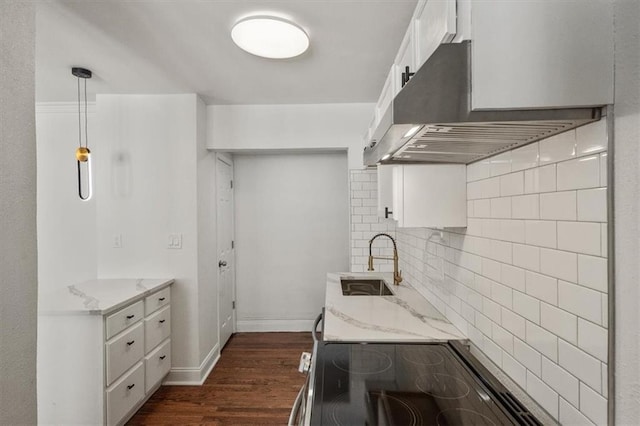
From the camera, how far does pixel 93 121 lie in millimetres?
3002

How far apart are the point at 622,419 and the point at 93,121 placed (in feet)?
12.5

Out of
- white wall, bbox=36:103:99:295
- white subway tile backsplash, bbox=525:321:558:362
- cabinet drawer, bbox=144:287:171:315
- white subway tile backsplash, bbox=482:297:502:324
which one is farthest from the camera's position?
→ white wall, bbox=36:103:99:295

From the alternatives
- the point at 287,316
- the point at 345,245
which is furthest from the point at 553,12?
the point at 287,316

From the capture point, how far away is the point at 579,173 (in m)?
0.82

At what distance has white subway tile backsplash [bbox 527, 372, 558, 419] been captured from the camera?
0.91 m

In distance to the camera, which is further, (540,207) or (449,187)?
(449,187)

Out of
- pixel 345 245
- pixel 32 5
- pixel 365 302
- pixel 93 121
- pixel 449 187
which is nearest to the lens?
pixel 32 5

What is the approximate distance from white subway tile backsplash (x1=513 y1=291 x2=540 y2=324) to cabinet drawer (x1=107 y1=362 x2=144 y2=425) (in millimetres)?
2261

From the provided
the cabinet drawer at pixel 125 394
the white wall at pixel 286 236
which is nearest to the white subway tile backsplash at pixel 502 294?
the cabinet drawer at pixel 125 394

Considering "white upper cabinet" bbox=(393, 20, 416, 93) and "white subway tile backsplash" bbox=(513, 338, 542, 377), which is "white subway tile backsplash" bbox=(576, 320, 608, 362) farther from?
"white upper cabinet" bbox=(393, 20, 416, 93)

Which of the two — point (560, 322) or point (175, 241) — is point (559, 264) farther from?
point (175, 241)

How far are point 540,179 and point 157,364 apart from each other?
9.10 feet

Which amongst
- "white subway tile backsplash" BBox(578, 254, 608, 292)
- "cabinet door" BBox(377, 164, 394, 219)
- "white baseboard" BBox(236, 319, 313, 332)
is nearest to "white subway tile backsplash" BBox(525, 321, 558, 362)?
"white subway tile backsplash" BBox(578, 254, 608, 292)

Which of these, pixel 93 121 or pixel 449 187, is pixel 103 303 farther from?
pixel 449 187
